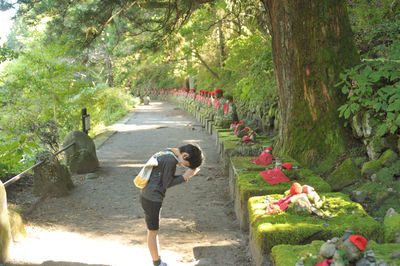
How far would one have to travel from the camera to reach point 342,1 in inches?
224

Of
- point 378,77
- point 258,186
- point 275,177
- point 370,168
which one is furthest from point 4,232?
point 378,77

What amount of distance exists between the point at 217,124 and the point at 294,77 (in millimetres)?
6125

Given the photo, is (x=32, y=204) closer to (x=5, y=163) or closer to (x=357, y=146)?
(x=5, y=163)

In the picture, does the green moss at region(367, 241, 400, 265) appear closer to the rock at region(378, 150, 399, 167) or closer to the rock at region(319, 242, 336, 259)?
the rock at region(319, 242, 336, 259)

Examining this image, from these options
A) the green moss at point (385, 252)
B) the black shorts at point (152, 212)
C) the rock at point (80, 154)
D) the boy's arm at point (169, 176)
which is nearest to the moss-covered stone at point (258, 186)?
the boy's arm at point (169, 176)

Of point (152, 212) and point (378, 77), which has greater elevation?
point (378, 77)

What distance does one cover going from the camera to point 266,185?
4.49 m

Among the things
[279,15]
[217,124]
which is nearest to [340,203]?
[279,15]

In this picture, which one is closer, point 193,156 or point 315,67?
point 193,156

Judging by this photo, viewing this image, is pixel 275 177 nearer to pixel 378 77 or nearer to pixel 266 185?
pixel 266 185

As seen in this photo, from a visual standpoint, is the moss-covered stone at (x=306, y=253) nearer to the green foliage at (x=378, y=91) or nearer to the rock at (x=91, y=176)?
the green foliage at (x=378, y=91)

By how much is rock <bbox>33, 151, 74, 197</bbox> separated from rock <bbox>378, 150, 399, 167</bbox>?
5.13 meters

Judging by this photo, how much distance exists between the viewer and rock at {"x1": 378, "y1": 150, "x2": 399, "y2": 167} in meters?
4.37

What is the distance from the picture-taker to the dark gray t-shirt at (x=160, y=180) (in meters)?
3.58
